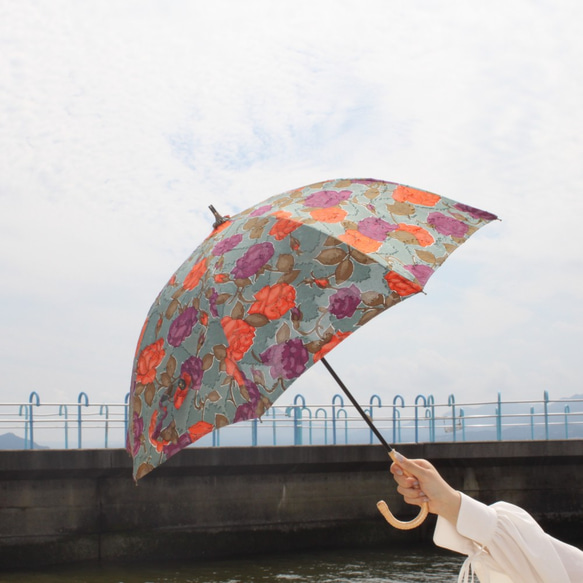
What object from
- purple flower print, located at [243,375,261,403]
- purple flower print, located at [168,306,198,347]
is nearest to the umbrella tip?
purple flower print, located at [168,306,198,347]

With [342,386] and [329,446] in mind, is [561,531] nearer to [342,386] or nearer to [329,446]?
[329,446]

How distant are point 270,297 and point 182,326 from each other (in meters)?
0.49

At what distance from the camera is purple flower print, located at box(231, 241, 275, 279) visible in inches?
157

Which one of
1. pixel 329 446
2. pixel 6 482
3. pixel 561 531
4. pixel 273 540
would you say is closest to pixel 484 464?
pixel 561 531

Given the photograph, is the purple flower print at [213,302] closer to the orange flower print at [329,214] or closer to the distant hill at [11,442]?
the orange flower print at [329,214]

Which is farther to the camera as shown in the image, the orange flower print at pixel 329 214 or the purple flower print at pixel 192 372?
the orange flower print at pixel 329 214

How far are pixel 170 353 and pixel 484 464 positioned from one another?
12.6m

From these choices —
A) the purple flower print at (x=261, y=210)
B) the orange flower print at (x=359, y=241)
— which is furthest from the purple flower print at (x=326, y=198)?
the orange flower print at (x=359, y=241)

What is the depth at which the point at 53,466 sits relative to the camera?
44.4ft

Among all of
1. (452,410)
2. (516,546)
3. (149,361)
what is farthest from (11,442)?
(516,546)

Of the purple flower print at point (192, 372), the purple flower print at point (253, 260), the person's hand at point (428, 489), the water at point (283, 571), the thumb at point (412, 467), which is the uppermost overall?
the purple flower print at point (253, 260)

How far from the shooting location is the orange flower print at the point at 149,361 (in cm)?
427

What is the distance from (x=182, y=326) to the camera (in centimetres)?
413

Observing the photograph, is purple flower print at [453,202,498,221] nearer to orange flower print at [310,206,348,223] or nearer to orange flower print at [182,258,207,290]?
orange flower print at [310,206,348,223]
